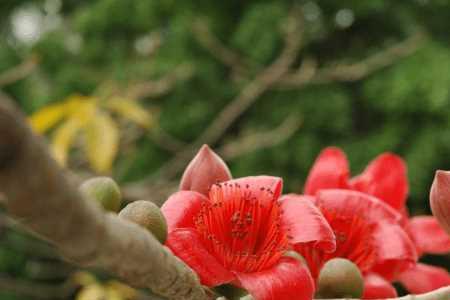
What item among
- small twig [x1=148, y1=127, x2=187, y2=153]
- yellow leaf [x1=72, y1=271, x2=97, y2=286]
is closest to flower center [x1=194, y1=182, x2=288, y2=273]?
yellow leaf [x1=72, y1=271, x2=97, y2=286]

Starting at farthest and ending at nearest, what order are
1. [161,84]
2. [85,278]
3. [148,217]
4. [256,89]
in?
[161,84], [256,89], [85,278], [148,217]

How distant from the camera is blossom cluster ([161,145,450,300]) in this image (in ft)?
1.14

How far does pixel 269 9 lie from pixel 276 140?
0.52m

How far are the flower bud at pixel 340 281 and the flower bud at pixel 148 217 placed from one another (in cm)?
9

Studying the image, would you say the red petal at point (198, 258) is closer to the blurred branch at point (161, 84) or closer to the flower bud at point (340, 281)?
the flower bud at point (340, 281)

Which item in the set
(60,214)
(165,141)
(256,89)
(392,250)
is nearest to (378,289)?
(392,250)

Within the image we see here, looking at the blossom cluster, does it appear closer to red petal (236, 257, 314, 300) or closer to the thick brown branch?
red petal (236, 257, 314, 300)

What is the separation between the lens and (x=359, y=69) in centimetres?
281

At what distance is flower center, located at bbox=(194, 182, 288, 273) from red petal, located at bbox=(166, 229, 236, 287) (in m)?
0.03

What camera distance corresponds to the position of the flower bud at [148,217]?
31cm

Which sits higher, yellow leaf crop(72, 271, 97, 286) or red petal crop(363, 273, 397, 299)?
yellow leaf crop(72, 271, 97, 286)

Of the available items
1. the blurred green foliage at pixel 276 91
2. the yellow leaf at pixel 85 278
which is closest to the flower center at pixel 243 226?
the yellow leaf at pixel 85 278

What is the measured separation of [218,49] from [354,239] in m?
2.43

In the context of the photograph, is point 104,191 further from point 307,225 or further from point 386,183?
point 386,183
